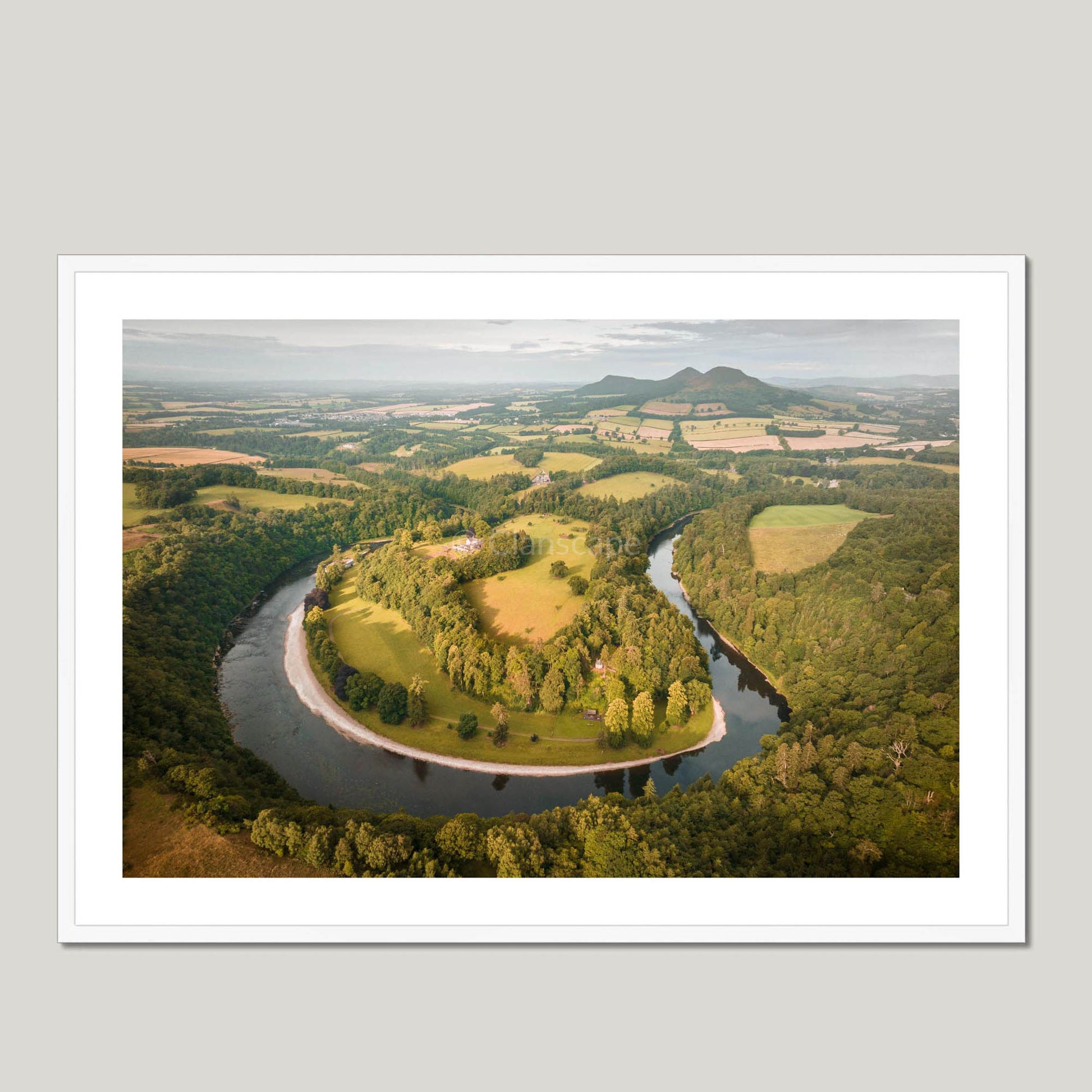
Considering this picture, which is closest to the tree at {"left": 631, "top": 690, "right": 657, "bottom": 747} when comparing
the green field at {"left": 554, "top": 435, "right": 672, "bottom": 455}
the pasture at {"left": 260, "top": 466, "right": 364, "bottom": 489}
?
the green field at {"left": 554, "top": 435, "right": 672, "bottom": 455}

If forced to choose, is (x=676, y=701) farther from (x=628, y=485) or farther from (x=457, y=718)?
(x=628, y=485)

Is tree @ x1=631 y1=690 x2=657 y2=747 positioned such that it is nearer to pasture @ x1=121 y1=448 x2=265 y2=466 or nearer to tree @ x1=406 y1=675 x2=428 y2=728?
tree @ x1=406 y1=675 x2=428 y2=728

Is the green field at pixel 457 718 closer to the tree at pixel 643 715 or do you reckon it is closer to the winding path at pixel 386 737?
the winding path at pixel 386 737

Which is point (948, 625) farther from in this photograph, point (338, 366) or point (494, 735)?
point (338, 366)

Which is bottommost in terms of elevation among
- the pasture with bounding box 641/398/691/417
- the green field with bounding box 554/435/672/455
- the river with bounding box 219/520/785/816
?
the river with bounding box 219/520/785/816

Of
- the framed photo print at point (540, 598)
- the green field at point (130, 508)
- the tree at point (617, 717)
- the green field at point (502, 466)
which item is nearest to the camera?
the framed photo print at point (540, 598)

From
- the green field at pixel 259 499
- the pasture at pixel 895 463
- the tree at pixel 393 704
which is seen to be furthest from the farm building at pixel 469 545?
the pasture at pixel 895 463
